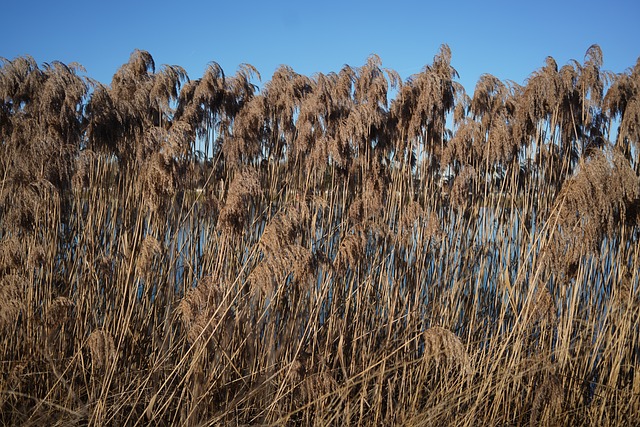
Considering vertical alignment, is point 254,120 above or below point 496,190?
above

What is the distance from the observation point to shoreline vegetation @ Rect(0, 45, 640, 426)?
3.12 metres

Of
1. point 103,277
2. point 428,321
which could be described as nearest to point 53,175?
point 103,277

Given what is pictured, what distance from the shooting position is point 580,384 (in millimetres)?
3551

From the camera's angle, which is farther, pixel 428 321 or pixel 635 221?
pixel 428 321

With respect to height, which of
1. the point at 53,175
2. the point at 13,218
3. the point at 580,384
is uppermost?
the point at 53,175

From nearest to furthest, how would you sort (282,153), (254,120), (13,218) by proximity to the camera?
(13,218) → (254,120) → (282,153)

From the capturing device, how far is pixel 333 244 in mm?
3809

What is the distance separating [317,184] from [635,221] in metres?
2.01

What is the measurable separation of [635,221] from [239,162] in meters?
2.55

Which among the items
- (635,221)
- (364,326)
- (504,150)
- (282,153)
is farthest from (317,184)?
(635,221)

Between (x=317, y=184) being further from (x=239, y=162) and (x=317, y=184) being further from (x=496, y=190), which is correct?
(x=496, y=190)

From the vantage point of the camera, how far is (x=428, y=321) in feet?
13.0

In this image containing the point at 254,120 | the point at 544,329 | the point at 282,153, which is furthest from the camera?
the point at 282,153

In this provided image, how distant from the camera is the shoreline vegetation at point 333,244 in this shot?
123 inches
